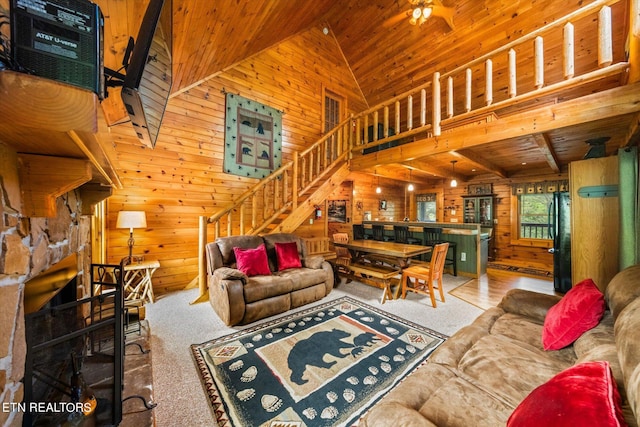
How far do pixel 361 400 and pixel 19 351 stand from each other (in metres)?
1.77

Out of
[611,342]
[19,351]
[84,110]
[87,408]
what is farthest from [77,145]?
[611,342]

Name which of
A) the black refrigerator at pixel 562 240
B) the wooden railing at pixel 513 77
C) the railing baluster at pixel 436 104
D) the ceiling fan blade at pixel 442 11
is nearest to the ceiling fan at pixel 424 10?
the ceiling fan blade at pixel 442 11

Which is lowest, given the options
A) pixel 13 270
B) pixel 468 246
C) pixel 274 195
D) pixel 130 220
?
pixel 468 246

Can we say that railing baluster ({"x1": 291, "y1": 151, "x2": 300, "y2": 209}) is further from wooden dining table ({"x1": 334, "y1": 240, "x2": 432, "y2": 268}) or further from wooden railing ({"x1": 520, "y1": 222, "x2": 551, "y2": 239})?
wooden railing ({"x1": 520, "y1": 222, "x2": 551, "y2": 239})

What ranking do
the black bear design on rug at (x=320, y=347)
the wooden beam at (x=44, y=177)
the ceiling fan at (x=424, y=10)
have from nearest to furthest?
1. the wooden beam at (x=44, y=177)
2. the black bear design on rug at (x=320, y=347)
3. the ceiling fan at (x=424, y=10)

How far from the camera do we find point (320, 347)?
2211 mm

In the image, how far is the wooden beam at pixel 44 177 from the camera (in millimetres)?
933

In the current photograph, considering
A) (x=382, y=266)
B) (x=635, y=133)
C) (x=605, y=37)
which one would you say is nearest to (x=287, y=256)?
(x=382, y=266)

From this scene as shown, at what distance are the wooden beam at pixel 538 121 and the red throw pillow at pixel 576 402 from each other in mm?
2863

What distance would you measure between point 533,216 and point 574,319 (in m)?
6.52

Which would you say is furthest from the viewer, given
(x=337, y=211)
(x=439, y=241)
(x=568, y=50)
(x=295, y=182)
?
(x=337, y=211)

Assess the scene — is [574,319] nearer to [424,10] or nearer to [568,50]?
[568,50]

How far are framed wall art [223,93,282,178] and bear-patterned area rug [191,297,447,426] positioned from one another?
3.02 meters

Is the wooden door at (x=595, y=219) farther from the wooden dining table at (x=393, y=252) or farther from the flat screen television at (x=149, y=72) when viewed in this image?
the flat screen television at (x=149, y=72)
